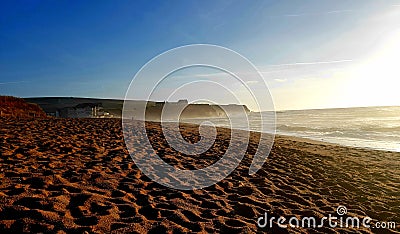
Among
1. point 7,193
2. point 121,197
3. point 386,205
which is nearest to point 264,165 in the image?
point 386,205

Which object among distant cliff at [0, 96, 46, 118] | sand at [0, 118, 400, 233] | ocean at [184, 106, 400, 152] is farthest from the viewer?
distant cliff at [0, 96, 46, 118]

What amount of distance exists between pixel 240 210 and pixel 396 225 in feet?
8.46

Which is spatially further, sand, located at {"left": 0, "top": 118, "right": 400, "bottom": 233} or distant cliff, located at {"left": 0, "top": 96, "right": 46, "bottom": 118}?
distant cliff, located at {"left": 0, "top": 96, "right": 46, "bottom": 118}

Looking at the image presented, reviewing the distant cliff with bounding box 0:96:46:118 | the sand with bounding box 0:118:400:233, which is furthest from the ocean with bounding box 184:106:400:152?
the distant cliff with bounding box 0:96:46:118

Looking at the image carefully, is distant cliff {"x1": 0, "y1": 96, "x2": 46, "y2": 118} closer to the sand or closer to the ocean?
the sand

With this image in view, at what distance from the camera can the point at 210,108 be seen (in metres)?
88.8

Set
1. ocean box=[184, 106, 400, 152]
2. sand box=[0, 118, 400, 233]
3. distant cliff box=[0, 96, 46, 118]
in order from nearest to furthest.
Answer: sand box=[0, 118, 400, 233], ocean box=[184, 106, 400, 152], distant cliff box=[0, 96, 46, 118]

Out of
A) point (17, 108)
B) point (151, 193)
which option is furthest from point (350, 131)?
point (17, 108)

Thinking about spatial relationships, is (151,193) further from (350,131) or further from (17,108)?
(350,131)

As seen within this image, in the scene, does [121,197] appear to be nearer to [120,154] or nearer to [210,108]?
[120,154]

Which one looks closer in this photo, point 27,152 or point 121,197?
point 121,197

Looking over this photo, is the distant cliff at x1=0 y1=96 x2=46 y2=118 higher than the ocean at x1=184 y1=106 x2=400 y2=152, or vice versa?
the distant cliff at x1=0 y1=96 x2=46 y2=118

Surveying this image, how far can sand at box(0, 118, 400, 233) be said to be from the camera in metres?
3.61

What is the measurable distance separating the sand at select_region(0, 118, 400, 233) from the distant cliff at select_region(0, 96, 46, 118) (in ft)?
40.2
